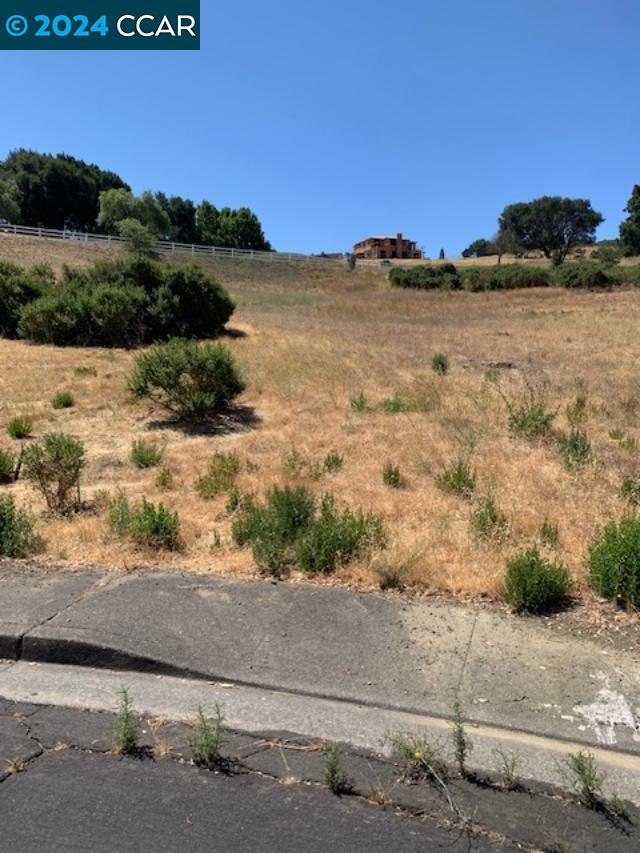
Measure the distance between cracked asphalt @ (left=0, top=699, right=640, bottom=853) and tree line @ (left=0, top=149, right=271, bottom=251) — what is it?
58.9 metres

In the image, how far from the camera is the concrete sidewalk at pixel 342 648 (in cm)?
312

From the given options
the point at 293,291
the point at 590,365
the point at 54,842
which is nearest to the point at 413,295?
the point at 293,291

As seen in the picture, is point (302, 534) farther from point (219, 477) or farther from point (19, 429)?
point (19, 429)

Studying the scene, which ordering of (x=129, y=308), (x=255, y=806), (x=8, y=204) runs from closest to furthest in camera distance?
1. (x=255, y=806)
2. (x=129, y=308)
3. (x=8, y=204)

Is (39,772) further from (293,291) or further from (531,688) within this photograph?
(293,291)

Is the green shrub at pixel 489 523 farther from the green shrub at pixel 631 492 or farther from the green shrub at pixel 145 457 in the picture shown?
the green shrub at pixel 145 457

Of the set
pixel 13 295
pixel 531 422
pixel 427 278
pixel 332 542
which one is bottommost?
pixel 332 542

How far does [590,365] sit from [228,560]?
13.2m

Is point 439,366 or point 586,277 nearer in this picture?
point 439,366

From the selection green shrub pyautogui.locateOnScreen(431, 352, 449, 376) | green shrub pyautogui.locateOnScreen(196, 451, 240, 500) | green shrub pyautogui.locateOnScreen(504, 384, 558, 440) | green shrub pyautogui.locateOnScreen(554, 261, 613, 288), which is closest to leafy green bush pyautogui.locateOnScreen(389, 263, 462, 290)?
green shrub pyautogui.locateOnScreen(554, 261, 613, 288)

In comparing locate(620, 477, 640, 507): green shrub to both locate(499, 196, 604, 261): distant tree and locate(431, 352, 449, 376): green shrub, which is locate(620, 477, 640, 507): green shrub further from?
locate(499, 196, 604, 261): distant tree

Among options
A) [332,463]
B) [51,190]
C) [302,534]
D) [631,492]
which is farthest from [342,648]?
[51,190]

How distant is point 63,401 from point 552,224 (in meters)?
89.4

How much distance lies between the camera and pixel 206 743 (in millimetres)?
2738
